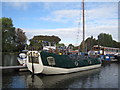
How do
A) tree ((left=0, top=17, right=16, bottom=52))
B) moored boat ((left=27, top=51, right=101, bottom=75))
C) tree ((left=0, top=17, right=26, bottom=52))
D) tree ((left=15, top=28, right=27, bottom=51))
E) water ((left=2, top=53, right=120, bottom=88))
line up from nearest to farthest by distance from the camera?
1. water ((left=2, top=53, right=120, bottom=88))
2. moored boat ((left=27, top=51, right=101, bottom=75))
3. tree ((left=0, top=17, right=16, bottom=52))
4. tree ((left=0, top=17, right=26, bottom=52))
5. tree ((left=15, top=28, right=27, bottom=51))

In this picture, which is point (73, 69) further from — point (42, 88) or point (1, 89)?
point (1, 89)

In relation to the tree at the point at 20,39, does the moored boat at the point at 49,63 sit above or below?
below

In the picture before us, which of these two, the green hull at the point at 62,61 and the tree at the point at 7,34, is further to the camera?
Answer: the tree at the point at 7,34

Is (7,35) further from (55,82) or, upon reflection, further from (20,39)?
(55,82)

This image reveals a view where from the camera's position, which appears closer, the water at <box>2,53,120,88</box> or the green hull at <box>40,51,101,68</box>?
the water at <box>2,53,120,88</box>

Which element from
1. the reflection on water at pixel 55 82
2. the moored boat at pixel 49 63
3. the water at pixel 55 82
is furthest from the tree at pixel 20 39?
the reflection on water at pixel 55 82

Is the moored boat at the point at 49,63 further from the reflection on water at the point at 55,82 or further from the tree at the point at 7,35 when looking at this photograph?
the tree at the point at 7,35

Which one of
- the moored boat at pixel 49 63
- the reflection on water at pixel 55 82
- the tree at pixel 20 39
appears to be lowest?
the reflection on water at pixel 55 82

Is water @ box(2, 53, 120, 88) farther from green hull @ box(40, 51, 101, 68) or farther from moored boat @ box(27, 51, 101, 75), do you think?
green hull @ box(40, 51, 101, 68)

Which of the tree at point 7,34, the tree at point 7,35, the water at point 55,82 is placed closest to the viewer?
the water at point 55,82

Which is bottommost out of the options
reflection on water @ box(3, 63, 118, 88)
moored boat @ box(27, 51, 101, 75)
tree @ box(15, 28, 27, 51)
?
reflection on water @ box(3, 63, 118, 88)

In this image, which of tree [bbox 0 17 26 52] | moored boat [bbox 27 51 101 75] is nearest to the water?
moored boat [bbox 27 51 101 75]

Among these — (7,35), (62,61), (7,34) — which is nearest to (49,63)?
(62,61)

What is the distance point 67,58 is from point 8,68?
9.43 metres
